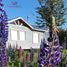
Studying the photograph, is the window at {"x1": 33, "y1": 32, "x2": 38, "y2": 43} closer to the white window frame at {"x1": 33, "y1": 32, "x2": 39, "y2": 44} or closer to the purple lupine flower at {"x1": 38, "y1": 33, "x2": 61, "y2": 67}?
the white window frame at {"x1": 33, "y1": 32, "x2": 39, "y2": 44}

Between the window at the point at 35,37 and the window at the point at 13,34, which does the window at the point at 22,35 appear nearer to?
the window at the point at 13,34

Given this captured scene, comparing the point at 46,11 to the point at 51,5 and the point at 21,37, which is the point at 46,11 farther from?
the point at 21,37

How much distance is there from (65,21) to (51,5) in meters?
3.89

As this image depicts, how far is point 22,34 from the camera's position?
32.5m

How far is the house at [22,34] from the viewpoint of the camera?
100ft

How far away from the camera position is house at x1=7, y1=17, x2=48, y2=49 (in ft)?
100

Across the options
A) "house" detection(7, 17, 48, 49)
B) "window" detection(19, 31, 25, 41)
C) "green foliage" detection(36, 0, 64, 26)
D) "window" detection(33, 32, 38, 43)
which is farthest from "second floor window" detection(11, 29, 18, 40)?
"green foliage" detection(36, 0, 64, 26)

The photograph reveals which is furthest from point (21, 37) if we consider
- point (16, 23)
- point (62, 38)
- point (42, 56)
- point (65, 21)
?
point (42, 56)

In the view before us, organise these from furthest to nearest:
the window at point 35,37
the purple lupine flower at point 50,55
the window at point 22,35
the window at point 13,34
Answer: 1. the window at point 35,37
2. the window at point 22,35
3. the window at point 13,34
4. the purple lupine flower at point 50,55

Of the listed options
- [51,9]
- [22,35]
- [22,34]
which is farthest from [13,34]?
[51,9]

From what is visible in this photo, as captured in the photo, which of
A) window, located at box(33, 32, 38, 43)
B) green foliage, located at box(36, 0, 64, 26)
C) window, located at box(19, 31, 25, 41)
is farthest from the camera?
green foliage, located at box(36, 0, 64, 26)

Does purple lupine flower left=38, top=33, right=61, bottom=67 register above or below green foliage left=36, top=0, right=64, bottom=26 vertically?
below

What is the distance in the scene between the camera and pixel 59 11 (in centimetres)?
5244

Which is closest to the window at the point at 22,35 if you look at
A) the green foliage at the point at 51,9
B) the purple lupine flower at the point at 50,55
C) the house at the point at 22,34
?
the house at the point at 22,34
